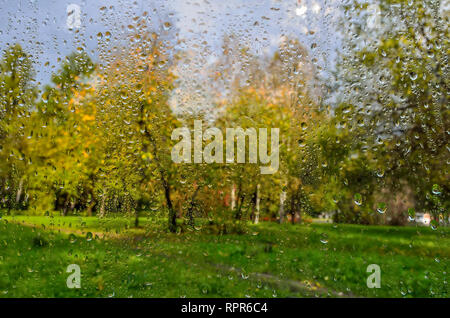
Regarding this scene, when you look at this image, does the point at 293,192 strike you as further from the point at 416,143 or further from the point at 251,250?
the point at 416,143

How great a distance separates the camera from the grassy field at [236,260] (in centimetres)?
132

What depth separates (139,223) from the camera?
1376mm

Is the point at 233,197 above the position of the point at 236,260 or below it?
above

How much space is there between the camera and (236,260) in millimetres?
1384

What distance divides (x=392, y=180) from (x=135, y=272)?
1.51m

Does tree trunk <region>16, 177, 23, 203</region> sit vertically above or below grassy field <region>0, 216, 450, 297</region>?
above

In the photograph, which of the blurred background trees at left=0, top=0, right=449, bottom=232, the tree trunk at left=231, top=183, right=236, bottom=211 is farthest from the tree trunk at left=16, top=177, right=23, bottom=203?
the tree trunk at left=231, top=183, right=236, bottom=211

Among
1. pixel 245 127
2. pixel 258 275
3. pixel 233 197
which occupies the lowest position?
pixel 258 275

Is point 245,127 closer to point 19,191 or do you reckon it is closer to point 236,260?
point 236,260

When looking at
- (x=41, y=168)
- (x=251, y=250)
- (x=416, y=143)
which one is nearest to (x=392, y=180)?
(x=416, y=143)

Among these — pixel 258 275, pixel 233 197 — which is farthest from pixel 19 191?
pixel 258 275

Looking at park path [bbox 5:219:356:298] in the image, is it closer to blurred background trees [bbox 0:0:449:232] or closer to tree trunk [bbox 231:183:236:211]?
blurred background trees [bbox 0:0:449:232]

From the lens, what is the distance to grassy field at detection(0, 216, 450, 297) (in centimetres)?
132

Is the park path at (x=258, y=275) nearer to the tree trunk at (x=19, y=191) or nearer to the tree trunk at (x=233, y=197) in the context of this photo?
the tree trunk at (x=19, y=191)
